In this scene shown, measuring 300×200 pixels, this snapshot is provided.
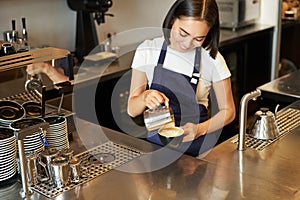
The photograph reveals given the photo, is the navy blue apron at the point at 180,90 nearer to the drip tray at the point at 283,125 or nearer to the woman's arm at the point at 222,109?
the woman's arm at the point at 222,109

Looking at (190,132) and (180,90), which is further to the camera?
(180,90)

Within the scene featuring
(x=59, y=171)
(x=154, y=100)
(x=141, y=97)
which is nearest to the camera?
(x=59, y=171)

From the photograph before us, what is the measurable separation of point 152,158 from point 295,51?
399 centimetres

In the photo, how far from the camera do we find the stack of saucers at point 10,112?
5.20 feet

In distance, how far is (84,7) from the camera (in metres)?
3.06

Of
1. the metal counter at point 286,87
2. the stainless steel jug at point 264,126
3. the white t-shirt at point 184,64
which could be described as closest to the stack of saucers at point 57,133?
the white t-shirt at point 184,64

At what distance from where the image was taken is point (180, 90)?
199 centimetres

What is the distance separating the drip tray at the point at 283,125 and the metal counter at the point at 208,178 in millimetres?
38

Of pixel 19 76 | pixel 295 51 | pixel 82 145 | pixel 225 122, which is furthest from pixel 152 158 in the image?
pixel 295 51

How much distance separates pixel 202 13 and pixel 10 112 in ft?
2.69

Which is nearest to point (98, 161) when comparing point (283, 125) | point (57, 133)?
point (57, 133)

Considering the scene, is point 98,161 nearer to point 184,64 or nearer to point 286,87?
point 184,64

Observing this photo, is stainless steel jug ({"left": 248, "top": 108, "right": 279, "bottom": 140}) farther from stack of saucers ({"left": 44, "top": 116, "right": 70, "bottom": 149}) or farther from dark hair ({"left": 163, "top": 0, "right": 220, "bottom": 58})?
stack of saucers ({"left": 44, "top": 116, "right": 70, "bottom": 149})

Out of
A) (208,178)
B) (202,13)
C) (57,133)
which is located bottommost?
(208,178)
